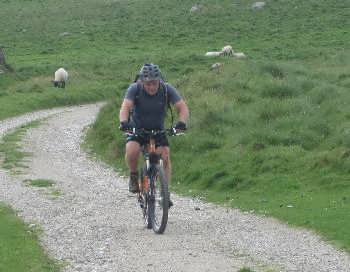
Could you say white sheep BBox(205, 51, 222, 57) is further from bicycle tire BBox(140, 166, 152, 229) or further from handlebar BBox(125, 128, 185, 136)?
handlebar BBox(125, 128, 185, 136)

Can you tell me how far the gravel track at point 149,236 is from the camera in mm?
10578

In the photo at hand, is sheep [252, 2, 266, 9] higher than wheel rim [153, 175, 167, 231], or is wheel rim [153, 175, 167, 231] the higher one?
sheep [252, 2, 266, 9]

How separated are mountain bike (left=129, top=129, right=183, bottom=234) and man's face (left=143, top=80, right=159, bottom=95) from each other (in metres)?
0.62

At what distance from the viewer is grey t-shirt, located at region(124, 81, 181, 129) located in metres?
12.6

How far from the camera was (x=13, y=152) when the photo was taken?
25.6 m

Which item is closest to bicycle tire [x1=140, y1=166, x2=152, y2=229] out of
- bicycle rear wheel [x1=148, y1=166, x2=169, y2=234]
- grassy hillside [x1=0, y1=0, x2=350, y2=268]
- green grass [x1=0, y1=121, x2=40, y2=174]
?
bicycle rear wheel [x1=148, y1=166, x2=169, y2=234]

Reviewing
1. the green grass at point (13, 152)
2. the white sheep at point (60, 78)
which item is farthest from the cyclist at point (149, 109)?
the white sheep at point (60, 78)

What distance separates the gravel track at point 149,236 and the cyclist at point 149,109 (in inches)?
52.1

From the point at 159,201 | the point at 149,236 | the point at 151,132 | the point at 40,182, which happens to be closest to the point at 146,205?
the point at 159,201

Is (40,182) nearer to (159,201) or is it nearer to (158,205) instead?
(158,205)

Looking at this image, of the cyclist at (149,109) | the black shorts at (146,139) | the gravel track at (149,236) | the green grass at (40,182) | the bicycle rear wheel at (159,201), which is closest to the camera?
the gravel track at (149,236)

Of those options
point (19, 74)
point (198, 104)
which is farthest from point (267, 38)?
point (198, 104)

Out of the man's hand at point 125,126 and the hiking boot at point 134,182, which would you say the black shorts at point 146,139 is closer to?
the man's hand at point 125,126

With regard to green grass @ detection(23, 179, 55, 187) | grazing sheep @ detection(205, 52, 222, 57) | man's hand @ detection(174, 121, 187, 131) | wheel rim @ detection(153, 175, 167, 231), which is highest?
man's hand @ detection(174, 121, 187, 131)
